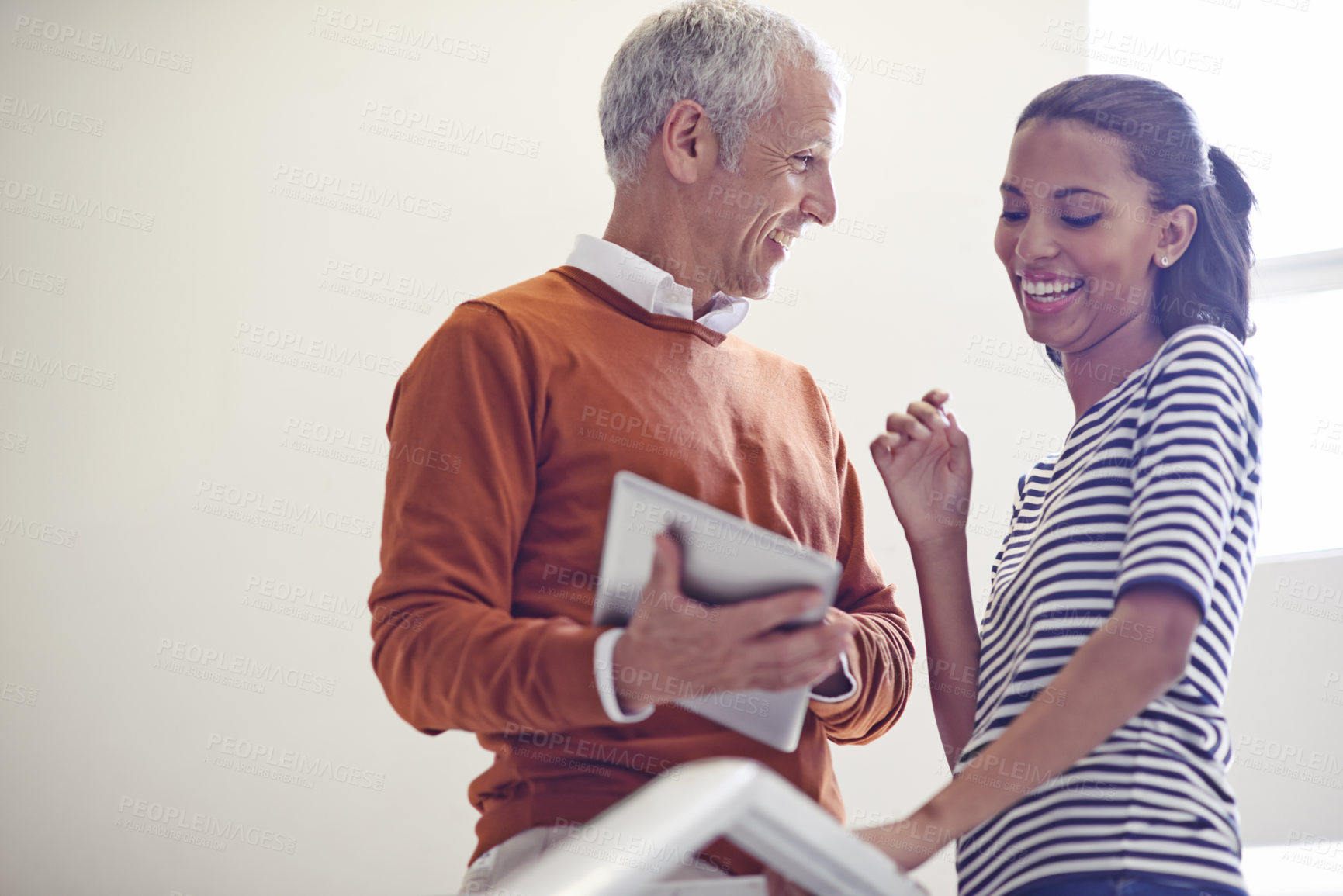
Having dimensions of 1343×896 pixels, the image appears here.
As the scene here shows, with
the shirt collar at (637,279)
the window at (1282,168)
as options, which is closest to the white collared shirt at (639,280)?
the shirt collar at (637,279)

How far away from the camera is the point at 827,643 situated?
1036mm

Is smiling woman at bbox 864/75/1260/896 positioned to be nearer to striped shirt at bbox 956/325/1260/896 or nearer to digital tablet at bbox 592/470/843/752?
striped shirt at bbox 956/325/1260/896

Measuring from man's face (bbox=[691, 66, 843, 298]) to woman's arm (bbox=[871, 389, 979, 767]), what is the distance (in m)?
0.33

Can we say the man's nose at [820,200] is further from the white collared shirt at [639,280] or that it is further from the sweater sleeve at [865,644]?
the sweater sleeve at [865,644]

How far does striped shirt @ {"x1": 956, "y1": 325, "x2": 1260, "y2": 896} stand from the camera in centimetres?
112

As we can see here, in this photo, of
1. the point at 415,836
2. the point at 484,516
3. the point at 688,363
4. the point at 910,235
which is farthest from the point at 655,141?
the point at 415,836

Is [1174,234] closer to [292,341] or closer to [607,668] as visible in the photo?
[607,668]

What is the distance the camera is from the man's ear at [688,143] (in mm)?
1690

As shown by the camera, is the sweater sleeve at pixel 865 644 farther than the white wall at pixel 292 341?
No

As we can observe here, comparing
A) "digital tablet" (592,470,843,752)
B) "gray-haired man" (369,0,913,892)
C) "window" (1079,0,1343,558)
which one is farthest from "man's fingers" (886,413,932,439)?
"window" (1079,0,1343,558)

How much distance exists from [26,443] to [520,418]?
2.41 m

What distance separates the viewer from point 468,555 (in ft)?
4.14

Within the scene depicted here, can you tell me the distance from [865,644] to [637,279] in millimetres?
601

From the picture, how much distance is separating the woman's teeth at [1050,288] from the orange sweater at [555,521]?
390 millimetres
